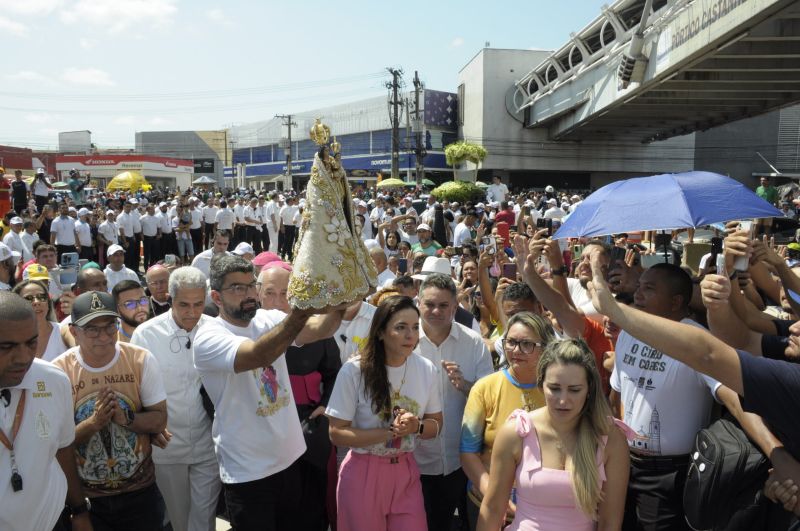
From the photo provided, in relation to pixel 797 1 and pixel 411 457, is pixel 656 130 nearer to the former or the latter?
pixel 797 1

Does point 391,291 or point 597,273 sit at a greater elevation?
point 597,273

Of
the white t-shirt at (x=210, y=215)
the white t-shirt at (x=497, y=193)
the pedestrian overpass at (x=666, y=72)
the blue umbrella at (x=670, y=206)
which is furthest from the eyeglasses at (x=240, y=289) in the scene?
the white t-shirt at (x=497, y=193)

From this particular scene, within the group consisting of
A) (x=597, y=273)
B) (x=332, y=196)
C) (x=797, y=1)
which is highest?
(x=797, y=1)

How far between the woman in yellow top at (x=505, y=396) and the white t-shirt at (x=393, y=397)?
0.77ft

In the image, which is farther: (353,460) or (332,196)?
(353,460)

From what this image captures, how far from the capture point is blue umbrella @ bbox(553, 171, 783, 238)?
11.9ft

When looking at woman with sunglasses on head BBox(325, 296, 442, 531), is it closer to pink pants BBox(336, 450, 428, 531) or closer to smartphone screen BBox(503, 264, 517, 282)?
pink pants BBox(336, 450, 428, 531)

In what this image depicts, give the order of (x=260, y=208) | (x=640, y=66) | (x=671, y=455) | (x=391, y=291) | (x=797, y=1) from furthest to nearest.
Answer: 1. (x=640, y=66)
2. (x=260, y=208)
3. (x=797, y=1)
4. (x=391, y=291)
5. (x=671, y=455)

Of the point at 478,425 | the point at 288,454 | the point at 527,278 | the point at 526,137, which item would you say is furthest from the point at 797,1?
the point at 526,137

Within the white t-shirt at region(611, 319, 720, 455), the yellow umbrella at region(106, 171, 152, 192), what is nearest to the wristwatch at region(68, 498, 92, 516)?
the white t-shirt at region(611, 319, 720, 455)

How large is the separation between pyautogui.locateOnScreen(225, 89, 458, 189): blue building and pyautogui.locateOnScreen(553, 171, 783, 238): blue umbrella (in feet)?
114

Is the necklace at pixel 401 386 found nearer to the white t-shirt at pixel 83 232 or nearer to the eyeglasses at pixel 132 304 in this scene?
the eyeglasses at pixel 132 304

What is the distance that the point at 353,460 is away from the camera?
10.9 feet

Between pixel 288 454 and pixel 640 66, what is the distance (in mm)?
21177
